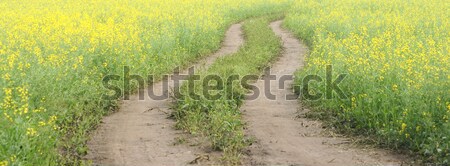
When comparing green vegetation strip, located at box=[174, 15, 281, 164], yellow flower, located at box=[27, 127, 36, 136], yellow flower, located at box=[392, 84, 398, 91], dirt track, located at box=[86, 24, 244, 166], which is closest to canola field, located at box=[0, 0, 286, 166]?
yellow flower, located at box=[27, 127, 36, 136]

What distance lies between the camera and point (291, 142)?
788 cm

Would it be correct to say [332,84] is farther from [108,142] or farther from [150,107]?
[108,142]

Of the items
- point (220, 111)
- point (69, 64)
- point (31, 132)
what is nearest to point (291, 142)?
point (220, 111)

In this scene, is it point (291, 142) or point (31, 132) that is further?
point (291, 142)

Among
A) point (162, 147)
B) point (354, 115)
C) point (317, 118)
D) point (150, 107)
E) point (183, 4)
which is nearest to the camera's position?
point (162, 147)

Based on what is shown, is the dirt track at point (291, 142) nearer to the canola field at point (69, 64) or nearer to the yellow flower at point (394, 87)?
the yellow flower at point (394, 87)

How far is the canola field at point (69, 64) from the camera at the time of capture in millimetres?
6312

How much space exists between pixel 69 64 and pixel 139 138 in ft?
10.7

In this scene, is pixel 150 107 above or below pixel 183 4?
below

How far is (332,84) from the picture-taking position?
10.3m

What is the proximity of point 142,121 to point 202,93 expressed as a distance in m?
1.15

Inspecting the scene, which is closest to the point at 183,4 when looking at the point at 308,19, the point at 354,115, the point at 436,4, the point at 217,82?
the point at 308,19

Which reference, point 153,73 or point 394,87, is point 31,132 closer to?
point 394,87

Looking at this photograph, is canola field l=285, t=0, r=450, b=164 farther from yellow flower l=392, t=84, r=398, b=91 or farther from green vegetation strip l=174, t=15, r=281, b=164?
green vegetation strip l=174, t=15, r=281, b=164
